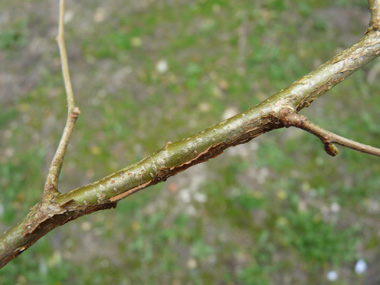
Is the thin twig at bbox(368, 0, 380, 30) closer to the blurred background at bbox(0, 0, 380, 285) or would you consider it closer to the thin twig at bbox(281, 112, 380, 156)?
the thin twig at bbox(281, 112, 380, 156)

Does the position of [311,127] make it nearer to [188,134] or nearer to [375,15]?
[375,15]

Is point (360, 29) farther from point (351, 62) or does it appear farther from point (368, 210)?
point (351, 62)

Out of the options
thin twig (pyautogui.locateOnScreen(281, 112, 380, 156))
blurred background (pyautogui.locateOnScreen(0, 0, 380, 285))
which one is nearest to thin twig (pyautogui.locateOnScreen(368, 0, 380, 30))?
thin twig (pyautogui.locateOnScreen(281, 112, 380, 156))

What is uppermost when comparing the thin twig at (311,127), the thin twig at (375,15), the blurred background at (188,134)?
the thin twig at (375,15)

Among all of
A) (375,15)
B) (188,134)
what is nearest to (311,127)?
(375,15)

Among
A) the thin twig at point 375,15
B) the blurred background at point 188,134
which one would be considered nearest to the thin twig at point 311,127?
the thin twig at point 375,15

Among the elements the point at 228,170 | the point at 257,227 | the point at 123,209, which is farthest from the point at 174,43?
the point at 257,227

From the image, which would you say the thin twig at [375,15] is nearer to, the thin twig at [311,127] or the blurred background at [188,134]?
the thin twig at [311,127]

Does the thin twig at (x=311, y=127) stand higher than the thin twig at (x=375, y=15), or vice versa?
the thin twig at (x=375, y=15)
